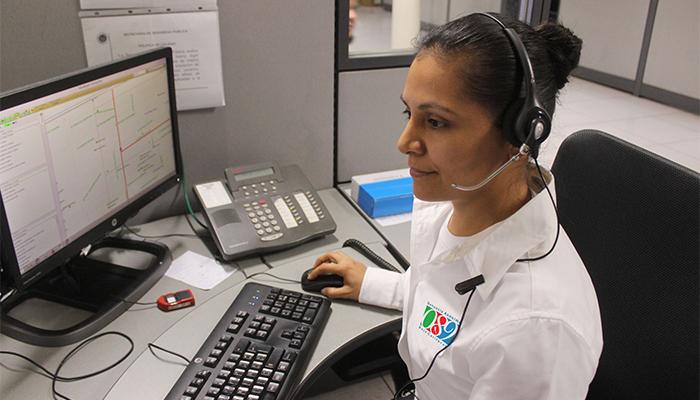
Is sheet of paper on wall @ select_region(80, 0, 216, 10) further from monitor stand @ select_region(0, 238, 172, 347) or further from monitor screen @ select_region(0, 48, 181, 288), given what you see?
monitor stand @ select_region(0, 238, 172, 347)

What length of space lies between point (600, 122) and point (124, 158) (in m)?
3.56

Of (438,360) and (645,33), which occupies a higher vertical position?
(645,33)

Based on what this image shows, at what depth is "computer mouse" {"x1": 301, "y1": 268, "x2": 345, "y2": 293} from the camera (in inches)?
41.0

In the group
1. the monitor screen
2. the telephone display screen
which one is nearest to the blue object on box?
the telephone display screen

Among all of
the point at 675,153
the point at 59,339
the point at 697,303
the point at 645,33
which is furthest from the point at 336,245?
the point at 645,33

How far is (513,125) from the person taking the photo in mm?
686

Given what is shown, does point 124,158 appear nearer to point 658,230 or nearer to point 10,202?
point 10,202

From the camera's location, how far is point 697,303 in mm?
784

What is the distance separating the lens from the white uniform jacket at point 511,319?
2.15 ft

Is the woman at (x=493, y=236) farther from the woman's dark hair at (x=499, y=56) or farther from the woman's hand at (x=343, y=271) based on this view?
the woman's hand at (x=343, y=271)

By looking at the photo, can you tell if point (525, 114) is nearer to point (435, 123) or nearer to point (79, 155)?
point (435, 123)

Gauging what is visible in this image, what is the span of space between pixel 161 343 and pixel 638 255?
2.82ft

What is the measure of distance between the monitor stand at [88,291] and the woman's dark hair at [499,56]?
750 mm

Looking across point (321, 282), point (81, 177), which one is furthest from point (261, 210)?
point (81, 177)
